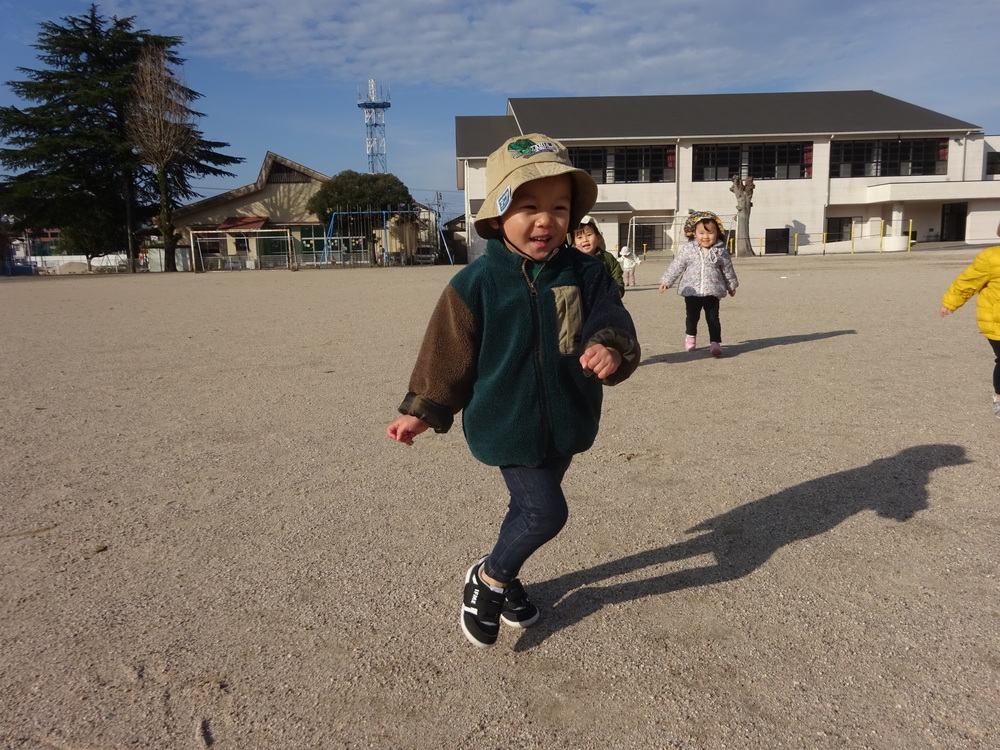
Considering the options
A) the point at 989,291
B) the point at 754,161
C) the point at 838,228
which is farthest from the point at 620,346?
the point at 838,228

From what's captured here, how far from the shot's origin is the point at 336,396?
6012 mm

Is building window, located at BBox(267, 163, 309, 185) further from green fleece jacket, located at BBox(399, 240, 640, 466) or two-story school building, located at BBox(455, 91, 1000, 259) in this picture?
green fleece jacket, located at BBox(399, 240, 640, 466)

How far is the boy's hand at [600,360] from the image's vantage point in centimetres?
208

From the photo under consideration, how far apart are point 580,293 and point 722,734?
129 centimetres

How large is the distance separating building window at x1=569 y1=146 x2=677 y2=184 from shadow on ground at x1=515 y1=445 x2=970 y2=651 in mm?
40278

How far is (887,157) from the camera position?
142 feet

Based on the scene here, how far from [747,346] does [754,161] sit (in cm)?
3863

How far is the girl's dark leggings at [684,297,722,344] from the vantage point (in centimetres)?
761

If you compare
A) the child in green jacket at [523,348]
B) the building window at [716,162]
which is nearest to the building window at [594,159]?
the building window at [716,162]

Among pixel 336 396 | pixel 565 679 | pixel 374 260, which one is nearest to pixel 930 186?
pixel 374 260

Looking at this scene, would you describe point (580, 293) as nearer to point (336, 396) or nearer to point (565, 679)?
point (565, 679)

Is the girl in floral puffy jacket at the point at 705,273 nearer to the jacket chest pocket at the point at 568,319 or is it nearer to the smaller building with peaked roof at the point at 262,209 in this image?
the jacket chest pocket at the point at 568,319

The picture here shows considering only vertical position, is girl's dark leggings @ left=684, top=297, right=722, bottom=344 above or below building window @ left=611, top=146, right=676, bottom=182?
below

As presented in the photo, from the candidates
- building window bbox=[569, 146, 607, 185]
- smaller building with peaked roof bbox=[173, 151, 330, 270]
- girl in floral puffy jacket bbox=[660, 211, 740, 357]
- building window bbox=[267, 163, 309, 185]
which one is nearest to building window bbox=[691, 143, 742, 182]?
building window bbox=[569, 146, 607, 185]
